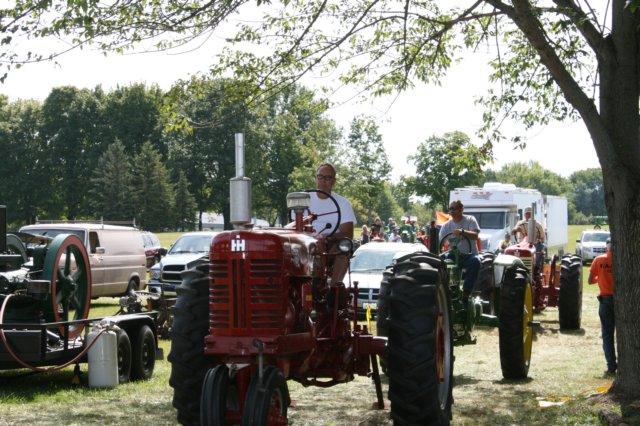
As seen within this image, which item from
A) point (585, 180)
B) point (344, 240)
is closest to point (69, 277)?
point (344, 240)

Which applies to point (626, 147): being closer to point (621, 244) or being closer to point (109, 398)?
point (621, 244)

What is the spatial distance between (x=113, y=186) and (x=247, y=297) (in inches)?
2656

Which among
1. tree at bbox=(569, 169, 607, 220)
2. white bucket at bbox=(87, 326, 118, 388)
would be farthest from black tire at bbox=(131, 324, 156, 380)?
tree at bbox=(569, 169, 607, 220)

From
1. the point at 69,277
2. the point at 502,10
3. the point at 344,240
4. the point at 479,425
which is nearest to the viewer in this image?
the point at 344,240

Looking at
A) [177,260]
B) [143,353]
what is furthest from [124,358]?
[177,260]

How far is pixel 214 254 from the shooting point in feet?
20.4

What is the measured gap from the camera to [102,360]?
10.2 meters

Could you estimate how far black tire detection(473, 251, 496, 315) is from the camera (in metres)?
12.7

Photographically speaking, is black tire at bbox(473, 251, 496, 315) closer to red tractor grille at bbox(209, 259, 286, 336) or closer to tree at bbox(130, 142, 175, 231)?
red tractor grille at bbox(209, 259, 286, 336)

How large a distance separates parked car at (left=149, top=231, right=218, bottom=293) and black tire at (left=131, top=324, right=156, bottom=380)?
769cm

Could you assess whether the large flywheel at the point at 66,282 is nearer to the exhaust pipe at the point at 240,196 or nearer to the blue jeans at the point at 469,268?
the blue jeans at the point at 469,268

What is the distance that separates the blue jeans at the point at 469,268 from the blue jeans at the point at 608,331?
64.6 inches

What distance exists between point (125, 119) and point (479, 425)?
71614 mm

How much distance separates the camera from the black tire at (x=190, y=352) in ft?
22.1
